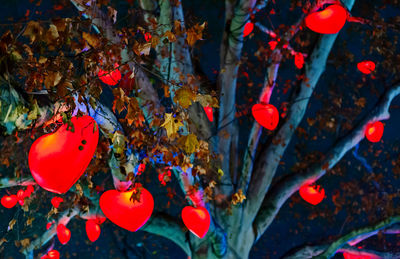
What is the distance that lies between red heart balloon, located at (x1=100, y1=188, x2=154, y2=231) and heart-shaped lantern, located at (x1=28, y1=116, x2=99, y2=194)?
141 cm

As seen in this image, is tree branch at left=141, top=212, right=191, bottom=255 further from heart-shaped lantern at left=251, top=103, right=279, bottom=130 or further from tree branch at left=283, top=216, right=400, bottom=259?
heart-shaped lantern at left=251, top=103, right=279, bottom=130

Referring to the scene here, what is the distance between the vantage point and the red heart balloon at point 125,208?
3.43 m

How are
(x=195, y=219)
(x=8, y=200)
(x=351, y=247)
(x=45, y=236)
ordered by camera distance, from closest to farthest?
(x=195, y=219), (x=351, y=247), (x=45, y=236), (x=8, y=200)

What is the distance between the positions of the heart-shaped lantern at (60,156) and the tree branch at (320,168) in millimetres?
4709

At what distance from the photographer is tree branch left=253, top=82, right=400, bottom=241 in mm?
5957

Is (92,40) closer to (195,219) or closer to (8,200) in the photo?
(195,219)

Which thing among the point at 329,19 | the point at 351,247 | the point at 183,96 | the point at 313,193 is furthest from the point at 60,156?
the point at 351,247

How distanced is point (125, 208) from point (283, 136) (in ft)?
11.3

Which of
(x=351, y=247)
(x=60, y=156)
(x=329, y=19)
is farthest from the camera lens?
(x=351, y=247)

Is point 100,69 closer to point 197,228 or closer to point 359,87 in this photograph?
point 197,228

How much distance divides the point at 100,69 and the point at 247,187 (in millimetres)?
3764

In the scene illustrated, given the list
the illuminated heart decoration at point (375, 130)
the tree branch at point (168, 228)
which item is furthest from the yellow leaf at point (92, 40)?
the illuminated heart decoration at point (375, 130)

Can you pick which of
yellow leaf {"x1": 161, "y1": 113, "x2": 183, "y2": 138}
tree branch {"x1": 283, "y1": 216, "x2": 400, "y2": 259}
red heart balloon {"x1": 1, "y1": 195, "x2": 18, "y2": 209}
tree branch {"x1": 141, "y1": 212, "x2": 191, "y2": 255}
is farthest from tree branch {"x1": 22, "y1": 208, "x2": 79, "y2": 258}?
yellow leaf {"x1": 161, "y1": 113, "x2": 183, "y2": 138}

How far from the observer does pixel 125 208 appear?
11.2 feet
